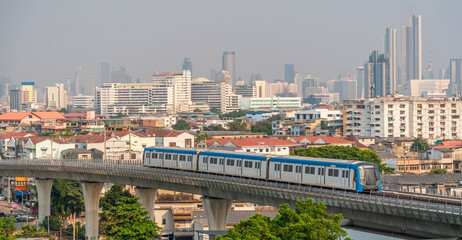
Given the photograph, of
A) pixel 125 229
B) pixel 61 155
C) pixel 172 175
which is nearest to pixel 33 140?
pixel 61 155

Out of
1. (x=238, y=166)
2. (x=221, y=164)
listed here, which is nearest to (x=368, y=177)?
(x=238, y=166)

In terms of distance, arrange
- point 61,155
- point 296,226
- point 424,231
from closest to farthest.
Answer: point 296,226 → point 424,231 → point 61,155

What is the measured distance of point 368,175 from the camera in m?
53.8

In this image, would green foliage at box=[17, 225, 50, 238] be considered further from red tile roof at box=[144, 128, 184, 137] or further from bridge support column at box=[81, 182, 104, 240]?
red tile roof at box=[144, 128, 184, 137]

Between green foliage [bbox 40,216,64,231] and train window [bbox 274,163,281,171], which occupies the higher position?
train window [bbox 274,163,281,171]

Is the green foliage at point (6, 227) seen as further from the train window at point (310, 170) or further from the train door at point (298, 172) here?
the train window at point (310, 170)

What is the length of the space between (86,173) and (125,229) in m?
30.9

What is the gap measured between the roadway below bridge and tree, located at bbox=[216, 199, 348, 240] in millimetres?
6137

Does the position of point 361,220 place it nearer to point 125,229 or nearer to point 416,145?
point 125,229

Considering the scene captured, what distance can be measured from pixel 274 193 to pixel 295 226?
1850 centimetres

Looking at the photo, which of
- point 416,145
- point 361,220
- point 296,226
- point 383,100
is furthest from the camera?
point 383,100

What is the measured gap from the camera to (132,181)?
77375mm

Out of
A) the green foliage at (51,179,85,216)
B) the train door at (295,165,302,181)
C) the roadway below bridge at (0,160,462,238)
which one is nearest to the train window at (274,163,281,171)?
the roadway below bridge at (0,160,462,238)

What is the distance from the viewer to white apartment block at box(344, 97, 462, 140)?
173625mm
